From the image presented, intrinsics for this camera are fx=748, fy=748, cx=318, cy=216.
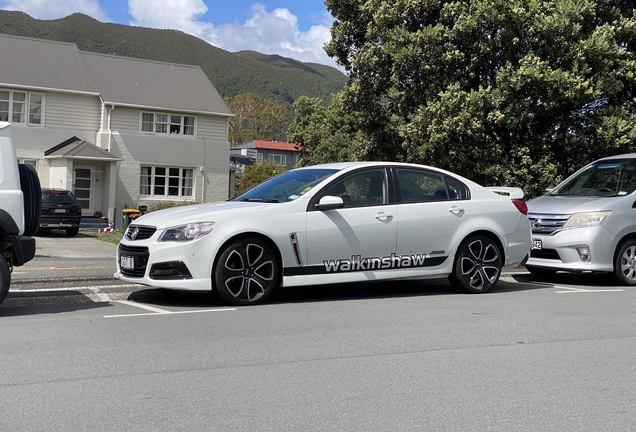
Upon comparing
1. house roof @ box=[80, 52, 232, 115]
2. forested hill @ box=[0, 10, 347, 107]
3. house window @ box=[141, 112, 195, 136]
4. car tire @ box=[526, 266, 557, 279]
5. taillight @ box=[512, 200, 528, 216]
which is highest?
forested hill @ box=[0, 10, 347, 107]

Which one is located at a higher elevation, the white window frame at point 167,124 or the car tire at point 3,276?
the white window frame at point 167,124

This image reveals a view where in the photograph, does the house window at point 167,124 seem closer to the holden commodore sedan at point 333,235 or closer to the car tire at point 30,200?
the holden commodore sedan at point 333,235

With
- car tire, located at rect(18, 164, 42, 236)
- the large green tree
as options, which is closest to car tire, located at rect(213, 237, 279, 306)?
car tire, located at rect(18, 164, 42, 236)

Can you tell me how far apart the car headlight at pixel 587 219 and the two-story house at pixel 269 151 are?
243 feet

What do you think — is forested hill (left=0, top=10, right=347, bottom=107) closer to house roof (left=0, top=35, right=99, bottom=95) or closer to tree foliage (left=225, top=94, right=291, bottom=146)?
tree foliage (left=225, top=94, right=291, bottom=146)

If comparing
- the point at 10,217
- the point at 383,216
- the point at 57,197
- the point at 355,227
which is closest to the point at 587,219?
the point at 383,216

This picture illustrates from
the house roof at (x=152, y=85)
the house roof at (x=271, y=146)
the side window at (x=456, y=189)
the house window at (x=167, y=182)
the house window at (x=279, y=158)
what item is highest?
the house roof at (x=271, y=146)

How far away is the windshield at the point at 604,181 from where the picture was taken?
1124cm

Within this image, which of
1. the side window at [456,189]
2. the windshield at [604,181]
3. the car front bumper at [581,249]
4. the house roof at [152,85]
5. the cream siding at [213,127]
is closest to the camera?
the side window at [456,189]

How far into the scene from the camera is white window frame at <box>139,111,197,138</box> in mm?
34219

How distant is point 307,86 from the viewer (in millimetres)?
191500

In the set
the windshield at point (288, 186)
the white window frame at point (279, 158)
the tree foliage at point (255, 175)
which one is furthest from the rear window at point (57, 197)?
the white window frame at point (279, 158)

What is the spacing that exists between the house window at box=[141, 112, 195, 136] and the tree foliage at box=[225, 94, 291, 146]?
182ft

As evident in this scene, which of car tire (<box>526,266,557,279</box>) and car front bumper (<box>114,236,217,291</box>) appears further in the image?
car tire (<box>526,266,557,279</box>)
